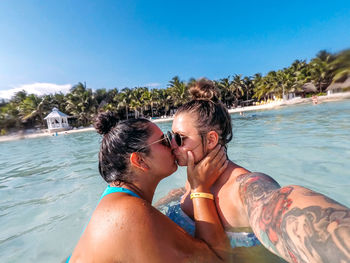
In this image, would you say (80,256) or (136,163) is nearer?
(80,256)

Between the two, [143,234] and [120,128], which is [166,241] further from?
[120,128]

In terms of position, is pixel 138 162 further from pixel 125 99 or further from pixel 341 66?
pixel 125 99

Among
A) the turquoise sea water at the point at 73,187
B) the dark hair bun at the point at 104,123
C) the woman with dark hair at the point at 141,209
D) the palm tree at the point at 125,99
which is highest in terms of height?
the palm tree at the point at 125,99

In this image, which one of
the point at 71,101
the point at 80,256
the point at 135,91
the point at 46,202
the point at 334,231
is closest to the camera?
the point at 334,231

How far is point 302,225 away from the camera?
774mm

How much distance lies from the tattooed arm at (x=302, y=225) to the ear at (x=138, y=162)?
34.9 inches

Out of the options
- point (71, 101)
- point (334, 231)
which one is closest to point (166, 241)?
point (334, 231)

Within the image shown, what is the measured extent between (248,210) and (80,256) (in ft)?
3.74

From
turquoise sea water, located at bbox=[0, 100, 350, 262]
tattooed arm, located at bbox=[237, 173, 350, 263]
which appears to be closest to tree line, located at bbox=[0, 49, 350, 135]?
turquoise sea water, located at bbox=[0, 100, 350, 262]

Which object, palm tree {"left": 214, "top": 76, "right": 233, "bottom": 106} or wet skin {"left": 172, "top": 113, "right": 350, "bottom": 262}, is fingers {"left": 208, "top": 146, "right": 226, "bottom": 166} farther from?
palm tree {"left": 214, "top": 76, "right": 233, "bottom": 106}

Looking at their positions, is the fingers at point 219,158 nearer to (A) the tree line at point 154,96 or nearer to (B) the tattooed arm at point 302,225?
(B) the tattooed arm at point 302,225

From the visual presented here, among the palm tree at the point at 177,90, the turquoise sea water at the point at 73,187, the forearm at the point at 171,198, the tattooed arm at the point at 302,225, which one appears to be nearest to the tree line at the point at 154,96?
the palm tree at the point at 177,90

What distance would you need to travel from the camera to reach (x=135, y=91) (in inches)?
1850

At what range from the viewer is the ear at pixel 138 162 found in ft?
5.07
